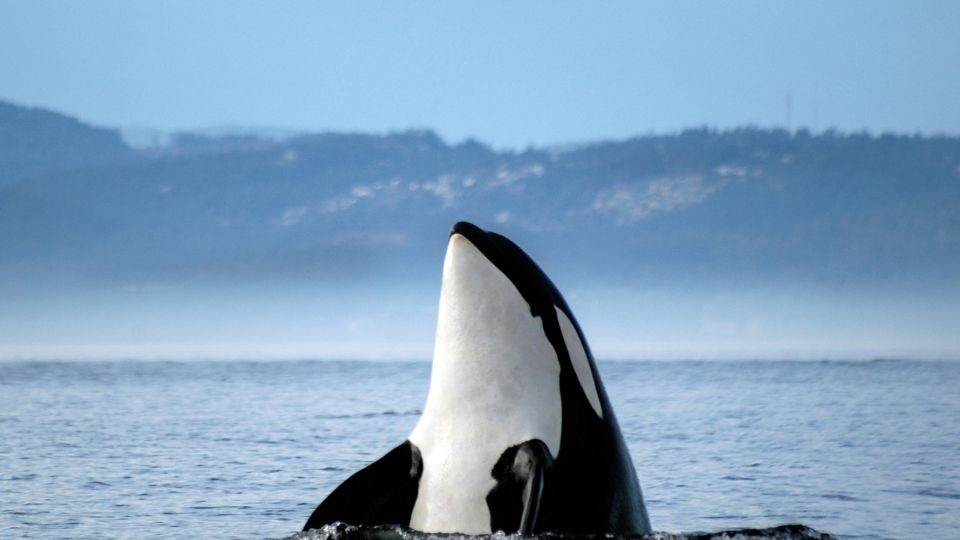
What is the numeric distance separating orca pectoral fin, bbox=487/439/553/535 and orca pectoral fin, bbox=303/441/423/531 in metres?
0.59

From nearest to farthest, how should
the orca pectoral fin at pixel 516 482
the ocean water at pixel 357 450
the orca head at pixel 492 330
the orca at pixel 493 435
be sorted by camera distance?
the orca pectoral fin at pixel 516 482 < the orca at pixel 493 435 < the orca head at pixel 492 330 < the ocean water at pixel 357 450

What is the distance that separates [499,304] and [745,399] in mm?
25319

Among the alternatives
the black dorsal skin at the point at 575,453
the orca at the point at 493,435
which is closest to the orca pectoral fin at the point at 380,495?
the orca at the point at 493,435

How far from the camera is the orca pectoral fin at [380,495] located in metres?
8.38

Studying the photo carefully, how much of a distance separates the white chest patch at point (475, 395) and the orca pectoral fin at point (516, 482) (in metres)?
0.06

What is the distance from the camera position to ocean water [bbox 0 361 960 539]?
13.8m

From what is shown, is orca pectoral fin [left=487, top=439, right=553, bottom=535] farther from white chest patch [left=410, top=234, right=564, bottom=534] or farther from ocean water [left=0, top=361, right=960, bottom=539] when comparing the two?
ocean water [left=0, top=361, right=960, bottom=539]

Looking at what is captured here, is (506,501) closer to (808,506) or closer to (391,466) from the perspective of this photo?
(391,466)

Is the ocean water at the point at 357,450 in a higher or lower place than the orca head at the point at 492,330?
lower

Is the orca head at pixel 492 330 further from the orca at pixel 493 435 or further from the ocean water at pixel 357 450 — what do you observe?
the ocean water at pixel 357 450

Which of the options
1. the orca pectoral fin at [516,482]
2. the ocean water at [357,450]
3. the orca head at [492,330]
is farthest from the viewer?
the ocean water at [357,450]

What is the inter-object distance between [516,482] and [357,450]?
12375mm

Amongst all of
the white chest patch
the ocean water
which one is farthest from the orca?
the ocean water

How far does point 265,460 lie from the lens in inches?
740
